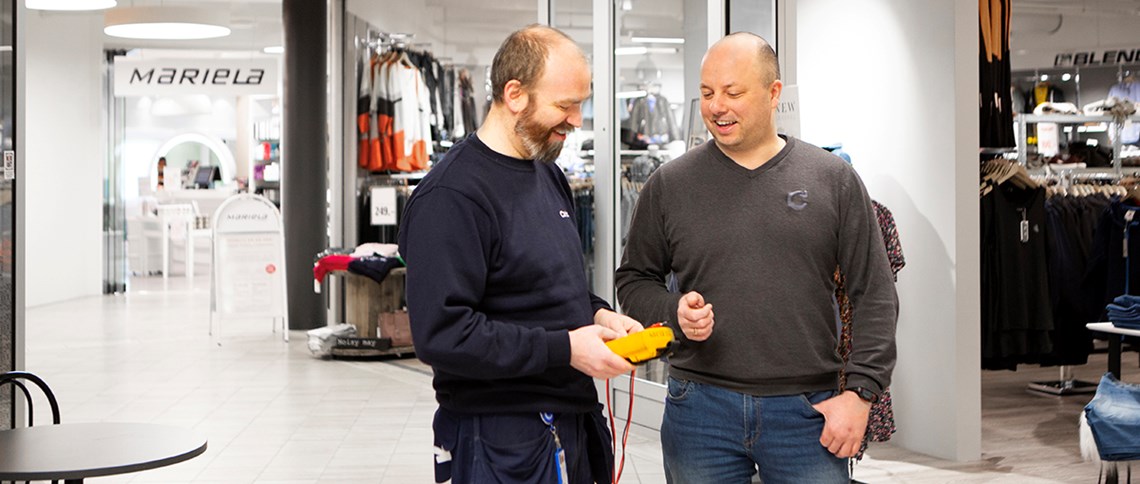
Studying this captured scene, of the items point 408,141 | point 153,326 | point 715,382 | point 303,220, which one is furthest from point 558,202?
point 153,326

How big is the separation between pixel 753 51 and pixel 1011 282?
4666 millimetres

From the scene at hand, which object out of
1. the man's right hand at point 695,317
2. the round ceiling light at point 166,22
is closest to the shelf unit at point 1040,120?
the man's right hand at point 695,317

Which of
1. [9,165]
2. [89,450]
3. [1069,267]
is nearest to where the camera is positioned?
[89,450]

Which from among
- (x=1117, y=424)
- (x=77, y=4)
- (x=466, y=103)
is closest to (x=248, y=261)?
(x=77, y=4)

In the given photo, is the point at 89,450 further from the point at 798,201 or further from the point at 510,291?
the point at 798,201

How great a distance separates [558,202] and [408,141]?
8.41 m

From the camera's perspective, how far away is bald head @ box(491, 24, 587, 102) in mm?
2055

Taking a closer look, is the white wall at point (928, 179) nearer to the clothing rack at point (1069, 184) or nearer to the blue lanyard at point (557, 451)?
the clothing rack at point (1069, 184)

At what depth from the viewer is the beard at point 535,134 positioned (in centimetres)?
207

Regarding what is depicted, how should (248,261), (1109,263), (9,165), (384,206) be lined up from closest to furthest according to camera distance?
(9,165)
(1109,263)
(248,261)
(384,206)

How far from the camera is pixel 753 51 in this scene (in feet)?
7.34

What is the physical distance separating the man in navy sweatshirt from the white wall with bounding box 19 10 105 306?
1308 cm

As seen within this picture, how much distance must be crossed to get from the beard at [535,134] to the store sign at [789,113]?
2.81 m

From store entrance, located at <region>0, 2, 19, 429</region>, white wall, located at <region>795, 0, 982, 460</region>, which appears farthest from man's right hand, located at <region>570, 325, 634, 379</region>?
Answer: white wall, located at <region>795, 0, 982, 460</region>
